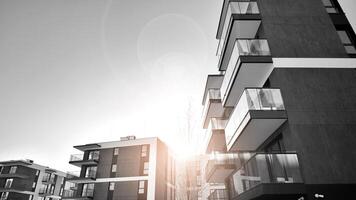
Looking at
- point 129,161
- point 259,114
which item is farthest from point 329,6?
point 129,161

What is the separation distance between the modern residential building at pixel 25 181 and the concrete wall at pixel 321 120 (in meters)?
50.8

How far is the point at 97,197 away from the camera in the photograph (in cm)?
3016

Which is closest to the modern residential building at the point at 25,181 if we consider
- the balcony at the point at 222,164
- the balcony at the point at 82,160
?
the balcony at the point at 82,160

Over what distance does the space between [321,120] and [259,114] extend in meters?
2.35

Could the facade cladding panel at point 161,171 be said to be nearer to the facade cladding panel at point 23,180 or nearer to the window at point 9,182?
the facade cladding panel at point 23,180

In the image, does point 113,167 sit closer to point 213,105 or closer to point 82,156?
point 82,156

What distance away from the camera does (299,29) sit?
10688 millimetres

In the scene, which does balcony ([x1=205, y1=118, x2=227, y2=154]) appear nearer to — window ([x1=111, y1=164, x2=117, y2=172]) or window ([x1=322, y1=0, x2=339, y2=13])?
window ([x1=322, y1=0, x2=339, y2=13])

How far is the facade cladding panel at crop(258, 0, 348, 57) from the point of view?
10047 mm

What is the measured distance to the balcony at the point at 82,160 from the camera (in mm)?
32875

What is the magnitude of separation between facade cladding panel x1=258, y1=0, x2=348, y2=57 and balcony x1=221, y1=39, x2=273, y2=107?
1.69 ft

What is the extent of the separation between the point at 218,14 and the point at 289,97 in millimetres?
11110

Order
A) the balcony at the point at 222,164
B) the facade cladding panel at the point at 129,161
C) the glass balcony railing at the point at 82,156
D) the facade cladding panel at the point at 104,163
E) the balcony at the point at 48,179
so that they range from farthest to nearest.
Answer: the balcony at the point at 48,179, the glass balcony railing at the point at 82,156, the facade cladding panel at the point at 104,163, the facade cladding panel at the point at 129,161, the balcony at the point at 222,164

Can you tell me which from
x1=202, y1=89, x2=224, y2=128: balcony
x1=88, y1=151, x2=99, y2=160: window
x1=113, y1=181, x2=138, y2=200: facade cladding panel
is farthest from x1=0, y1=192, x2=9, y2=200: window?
x1=202, y1=89, x2=224, y2=128: balcony
